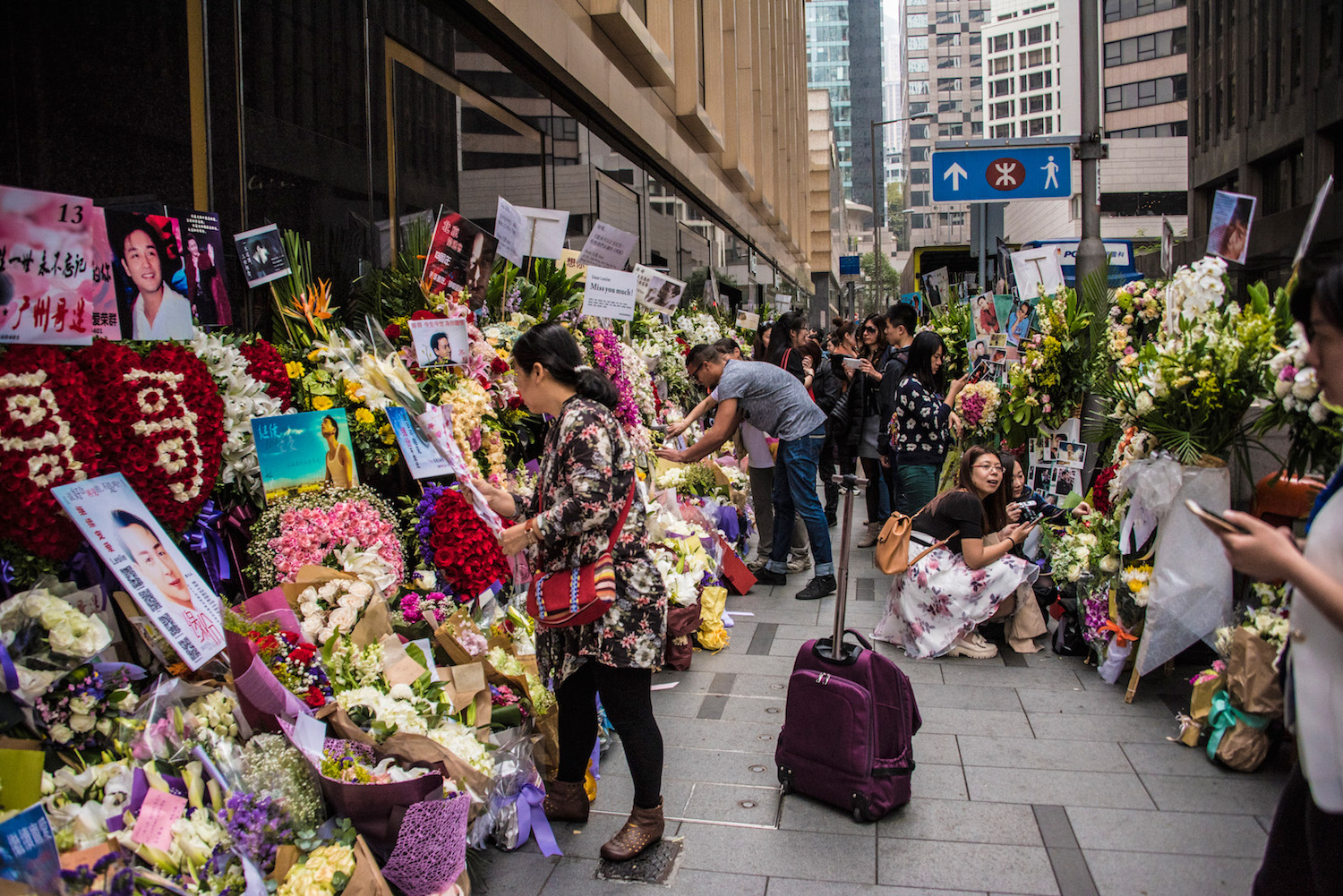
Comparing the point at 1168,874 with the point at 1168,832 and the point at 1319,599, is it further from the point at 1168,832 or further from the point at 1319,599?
the point at 1319,599

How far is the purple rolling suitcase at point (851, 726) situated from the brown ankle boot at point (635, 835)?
0.65 m

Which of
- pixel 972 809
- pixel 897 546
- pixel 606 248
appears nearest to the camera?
pixel 972 809

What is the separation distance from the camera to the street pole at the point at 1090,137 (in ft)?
23.3

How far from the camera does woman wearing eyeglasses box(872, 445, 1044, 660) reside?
5.48 metres

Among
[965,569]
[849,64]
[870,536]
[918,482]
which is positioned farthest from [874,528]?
[849,64]

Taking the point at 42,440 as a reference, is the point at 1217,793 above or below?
below

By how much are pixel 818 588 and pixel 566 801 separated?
143 inches

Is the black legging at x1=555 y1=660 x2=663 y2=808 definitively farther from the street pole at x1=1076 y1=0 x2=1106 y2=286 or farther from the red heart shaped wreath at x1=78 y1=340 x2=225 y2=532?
the street pole at x1=1076 y1=0 x2=1106 y2=286

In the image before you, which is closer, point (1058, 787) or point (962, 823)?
point (962, 823)

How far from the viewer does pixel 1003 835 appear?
3.51 meters

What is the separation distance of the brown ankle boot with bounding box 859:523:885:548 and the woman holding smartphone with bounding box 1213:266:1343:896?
23.3 ft

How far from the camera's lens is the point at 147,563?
291 cm

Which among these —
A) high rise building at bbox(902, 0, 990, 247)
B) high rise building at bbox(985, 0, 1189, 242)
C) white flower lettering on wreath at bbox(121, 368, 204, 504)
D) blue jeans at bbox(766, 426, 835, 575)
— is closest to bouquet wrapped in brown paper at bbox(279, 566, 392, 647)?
white flower lettering on wreath at bbox(121, 368, 204, 504)

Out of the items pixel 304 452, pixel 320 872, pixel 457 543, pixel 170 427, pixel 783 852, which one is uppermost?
pixel 170 427
